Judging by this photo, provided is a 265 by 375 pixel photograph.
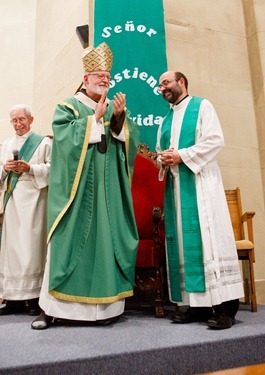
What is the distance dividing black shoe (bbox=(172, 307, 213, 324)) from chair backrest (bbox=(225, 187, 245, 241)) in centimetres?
127

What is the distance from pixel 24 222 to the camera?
128 inches

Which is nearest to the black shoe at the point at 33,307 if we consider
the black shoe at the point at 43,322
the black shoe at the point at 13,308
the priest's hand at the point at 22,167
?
the black shoe at the point at 13,308

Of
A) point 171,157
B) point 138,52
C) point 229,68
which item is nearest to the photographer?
point 171,157

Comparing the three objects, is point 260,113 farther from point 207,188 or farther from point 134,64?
point 207,188

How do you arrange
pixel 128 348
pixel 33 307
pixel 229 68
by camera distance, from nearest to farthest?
pixel 128 348
pixel 33 307
pixel 229 68

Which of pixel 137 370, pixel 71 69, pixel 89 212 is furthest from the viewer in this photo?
pixel 71 69

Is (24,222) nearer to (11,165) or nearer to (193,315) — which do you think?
(11,165)

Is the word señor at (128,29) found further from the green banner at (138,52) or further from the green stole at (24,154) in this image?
the green stole at (24,154)

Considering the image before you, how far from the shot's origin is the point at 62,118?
279 centimetres

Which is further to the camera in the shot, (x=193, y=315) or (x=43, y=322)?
(x=193, y=315)

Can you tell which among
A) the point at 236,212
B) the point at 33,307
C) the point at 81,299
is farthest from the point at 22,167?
the point at 236,212

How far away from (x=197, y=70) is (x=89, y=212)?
Result: 2.92m

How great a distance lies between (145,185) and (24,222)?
1.22 m

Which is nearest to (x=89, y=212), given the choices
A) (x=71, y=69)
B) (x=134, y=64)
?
(x=134, y=64)
